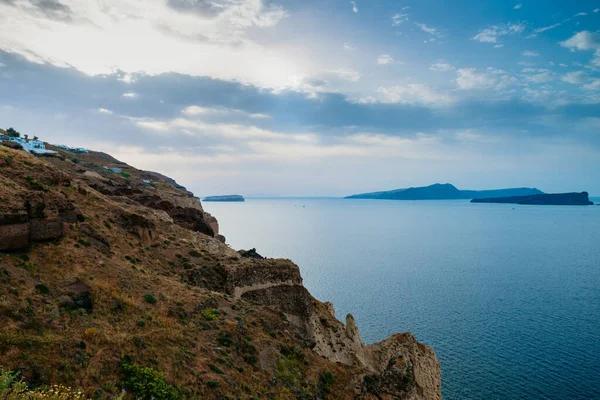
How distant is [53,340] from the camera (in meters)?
16.9

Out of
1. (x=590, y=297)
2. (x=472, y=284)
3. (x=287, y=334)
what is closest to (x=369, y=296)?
(x=472, y=284)

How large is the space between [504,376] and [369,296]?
32.7m

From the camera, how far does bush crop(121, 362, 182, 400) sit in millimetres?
17047

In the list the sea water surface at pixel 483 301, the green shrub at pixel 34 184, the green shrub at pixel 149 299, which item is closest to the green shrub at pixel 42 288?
the green shrub at pixel 149 299

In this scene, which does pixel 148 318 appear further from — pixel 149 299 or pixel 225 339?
pixel 225 339

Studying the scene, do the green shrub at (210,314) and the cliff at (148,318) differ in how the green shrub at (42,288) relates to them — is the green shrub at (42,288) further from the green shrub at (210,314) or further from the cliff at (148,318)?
the green shrub at (210,314)

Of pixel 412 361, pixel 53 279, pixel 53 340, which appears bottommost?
pixel 412 361

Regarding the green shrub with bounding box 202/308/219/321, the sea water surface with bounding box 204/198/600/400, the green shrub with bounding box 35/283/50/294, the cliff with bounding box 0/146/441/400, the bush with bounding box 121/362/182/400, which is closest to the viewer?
the bush with bounding box 121/362/182/400

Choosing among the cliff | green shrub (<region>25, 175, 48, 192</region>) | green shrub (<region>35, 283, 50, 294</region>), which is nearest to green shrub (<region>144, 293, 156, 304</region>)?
the cliff

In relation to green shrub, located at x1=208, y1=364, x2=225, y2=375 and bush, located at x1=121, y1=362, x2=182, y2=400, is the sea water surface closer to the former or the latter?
green shrub, located at x1=208, y1=364, x2=225, y2=375

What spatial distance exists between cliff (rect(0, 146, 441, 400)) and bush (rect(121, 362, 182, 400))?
0.06 meters

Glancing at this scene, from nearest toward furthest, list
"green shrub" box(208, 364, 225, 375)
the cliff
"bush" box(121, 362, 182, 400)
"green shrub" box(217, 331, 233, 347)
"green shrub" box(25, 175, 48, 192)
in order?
"bush" box(121, 362, 182, 400)
the cliff
"green shrub" box(208, 364, 225, 375)
"green shrub" box(217, 331, 233, 347)
"green shrub" box(25, 175, 48, 192)

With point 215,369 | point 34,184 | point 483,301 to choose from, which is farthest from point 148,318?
point 483,301

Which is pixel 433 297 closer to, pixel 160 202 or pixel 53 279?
pixel 160 202
